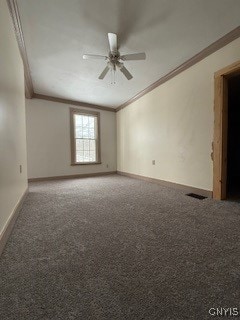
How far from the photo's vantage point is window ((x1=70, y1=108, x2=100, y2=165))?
17.7 ft

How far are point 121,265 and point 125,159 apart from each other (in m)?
4.56

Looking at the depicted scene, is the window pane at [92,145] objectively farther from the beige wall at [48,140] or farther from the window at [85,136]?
the beige wall at [48,140]

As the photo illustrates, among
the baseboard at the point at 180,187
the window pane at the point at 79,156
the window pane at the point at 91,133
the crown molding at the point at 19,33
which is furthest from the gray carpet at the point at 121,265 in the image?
the window pane at the point at 91,133

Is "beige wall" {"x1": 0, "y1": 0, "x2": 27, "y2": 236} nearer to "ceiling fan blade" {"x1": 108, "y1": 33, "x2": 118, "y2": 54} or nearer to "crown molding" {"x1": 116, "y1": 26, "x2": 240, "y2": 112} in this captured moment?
"ceiling fan blade" {"x1": 108, "y1": 33, "x2": 118, "y2": 54}

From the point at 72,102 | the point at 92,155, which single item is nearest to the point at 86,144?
the point at 92,155

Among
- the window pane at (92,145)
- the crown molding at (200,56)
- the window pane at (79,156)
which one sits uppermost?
the crown molding at (200,56)

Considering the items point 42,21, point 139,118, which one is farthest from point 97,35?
point 139,118

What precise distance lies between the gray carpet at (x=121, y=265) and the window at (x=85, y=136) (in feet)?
11.5

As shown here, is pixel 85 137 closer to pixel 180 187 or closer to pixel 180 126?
pixel 180 126

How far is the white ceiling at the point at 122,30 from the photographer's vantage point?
2082 mm

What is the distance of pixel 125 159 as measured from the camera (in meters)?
5.64

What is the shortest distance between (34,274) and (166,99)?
3818 millimetres

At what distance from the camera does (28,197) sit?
305 centimetres

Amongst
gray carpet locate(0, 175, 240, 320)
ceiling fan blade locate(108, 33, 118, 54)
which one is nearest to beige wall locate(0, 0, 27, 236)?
gray carpet locate(0, 175, 240, 320)
